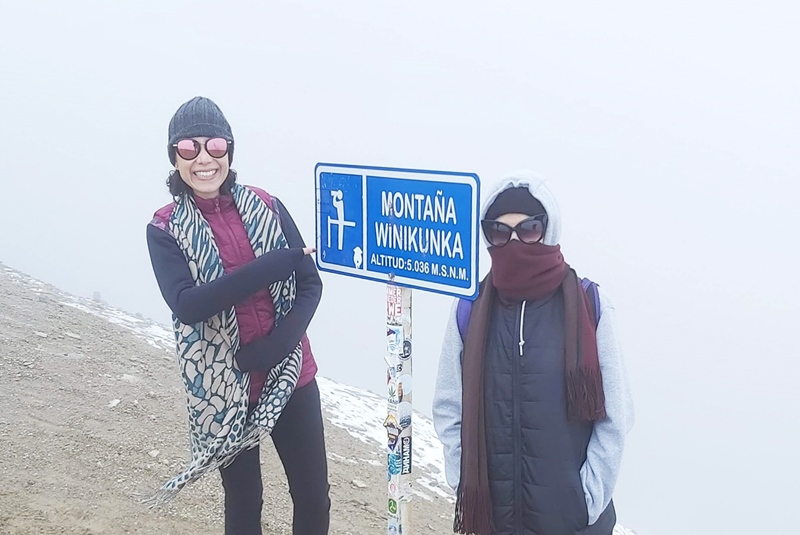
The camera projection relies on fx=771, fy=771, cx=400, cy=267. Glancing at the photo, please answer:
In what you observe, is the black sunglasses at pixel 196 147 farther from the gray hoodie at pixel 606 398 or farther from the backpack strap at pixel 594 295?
the backpack strap at pixel 594 295

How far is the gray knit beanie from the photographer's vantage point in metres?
2.69

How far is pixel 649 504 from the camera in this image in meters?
33.6

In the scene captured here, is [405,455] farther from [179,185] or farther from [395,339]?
[179,185]

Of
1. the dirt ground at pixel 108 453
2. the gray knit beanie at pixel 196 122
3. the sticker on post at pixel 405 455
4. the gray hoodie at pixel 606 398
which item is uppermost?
the gray knit beanie at pixel 196 122

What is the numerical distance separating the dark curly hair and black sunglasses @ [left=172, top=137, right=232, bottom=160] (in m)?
0.10

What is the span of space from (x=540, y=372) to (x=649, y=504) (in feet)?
113

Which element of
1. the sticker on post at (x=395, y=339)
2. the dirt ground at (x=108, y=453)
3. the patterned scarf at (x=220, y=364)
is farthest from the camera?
the dirt ground at (x=108, y=453)

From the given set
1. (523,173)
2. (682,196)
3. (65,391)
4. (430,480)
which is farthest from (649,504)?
(682,196)

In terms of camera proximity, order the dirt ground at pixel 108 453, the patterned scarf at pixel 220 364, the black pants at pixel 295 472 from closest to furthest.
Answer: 1. the patterned scarf at pixel 220 364
2. the black pants at pixel 295 472
3. the dirt ground at pixel 108 453

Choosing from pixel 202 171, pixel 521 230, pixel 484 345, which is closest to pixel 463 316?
pixel 484 345

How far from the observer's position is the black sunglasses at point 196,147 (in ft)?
8.75

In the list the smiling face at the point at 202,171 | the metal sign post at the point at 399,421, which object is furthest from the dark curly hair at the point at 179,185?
the metal sign post at the point at 399,421

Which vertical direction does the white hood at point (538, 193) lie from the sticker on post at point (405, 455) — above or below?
above

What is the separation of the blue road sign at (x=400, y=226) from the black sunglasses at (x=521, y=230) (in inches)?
9.4
